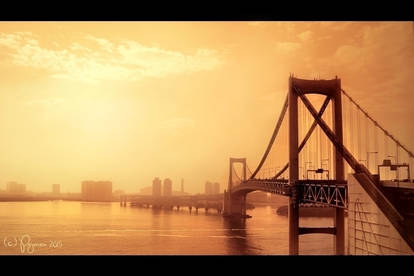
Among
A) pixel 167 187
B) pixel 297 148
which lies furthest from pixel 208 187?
pixel 297 148

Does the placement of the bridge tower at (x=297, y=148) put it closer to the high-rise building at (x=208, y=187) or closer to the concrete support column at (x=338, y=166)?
the concrete support column at (x=338, y=166)

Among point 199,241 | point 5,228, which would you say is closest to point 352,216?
point 199,241

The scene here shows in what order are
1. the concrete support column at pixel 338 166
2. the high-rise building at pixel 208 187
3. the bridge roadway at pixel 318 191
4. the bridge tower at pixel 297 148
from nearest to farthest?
the bridge roadway at pixel 318 191
the concrete support column at pixel 338 166
the bridge tower at pixel 297 148
the high-rise building at pixel 208 187

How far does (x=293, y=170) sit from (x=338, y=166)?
263 cm

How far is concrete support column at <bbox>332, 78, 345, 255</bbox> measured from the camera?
2255 cm

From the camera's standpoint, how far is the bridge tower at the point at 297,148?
22828 mm

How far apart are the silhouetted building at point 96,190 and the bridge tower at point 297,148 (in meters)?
80.5

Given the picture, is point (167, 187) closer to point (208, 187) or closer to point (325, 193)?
point (208, 187)

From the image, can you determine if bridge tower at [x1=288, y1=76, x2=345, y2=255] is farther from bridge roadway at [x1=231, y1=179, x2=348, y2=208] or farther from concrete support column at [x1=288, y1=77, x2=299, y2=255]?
bridge roadway at [x1=231, y1=179, x2=348, y2=208]

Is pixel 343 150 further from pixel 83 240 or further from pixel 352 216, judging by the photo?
pixel 83 240

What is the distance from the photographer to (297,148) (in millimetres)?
25016

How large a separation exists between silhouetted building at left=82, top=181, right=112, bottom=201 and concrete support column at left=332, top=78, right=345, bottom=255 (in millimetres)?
82500

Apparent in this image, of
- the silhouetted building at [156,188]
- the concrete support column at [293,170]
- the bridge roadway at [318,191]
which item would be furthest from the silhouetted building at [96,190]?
the concrete support column at [293,170]
